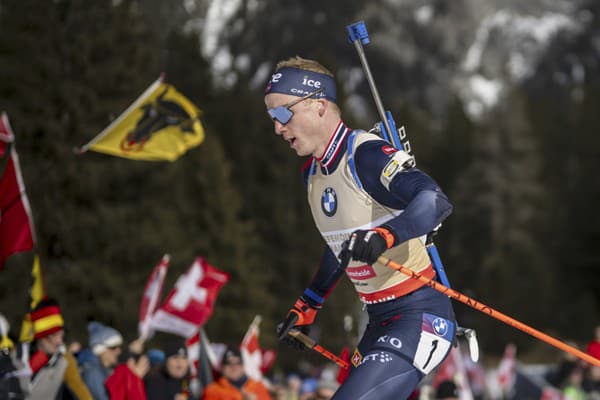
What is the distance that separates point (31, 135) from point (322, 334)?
17.6 meters

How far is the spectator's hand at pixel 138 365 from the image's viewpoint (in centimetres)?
963

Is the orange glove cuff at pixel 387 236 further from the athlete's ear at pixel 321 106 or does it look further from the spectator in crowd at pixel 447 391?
the spectator in crowd at pixel 447 391

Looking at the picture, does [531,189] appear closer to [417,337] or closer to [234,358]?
[234,358]

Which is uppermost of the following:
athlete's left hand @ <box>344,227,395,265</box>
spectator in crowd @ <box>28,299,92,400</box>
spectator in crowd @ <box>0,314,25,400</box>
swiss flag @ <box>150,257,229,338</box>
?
athlete's left hand @ <box>344,227,395,265</box>

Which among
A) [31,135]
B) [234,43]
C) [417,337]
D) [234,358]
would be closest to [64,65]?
[31,135]

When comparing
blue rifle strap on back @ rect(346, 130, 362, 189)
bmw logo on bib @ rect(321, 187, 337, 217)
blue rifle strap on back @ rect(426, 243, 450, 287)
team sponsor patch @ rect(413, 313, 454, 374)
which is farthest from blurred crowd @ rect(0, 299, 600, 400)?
blue rifle strap on back @ rect(346, 130, 362, 189)

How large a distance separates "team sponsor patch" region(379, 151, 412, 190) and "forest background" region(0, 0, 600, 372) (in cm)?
566

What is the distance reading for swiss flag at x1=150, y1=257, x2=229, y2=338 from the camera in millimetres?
13859

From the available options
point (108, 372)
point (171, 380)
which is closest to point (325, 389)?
point (171, 380)

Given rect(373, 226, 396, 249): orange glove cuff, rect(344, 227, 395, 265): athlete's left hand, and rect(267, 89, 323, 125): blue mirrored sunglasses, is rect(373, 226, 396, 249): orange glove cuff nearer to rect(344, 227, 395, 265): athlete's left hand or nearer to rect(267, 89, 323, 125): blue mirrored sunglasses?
rect(344, 227, 395, 265): athlete's left hand

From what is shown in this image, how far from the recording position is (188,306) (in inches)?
549

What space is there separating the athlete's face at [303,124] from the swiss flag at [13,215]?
6890 mm

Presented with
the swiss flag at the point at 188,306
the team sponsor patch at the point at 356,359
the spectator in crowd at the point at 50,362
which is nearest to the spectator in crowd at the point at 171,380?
the spectator in crowd at the point at 50,362

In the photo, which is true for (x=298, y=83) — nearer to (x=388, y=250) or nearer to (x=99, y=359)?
(x=388, y=250)
